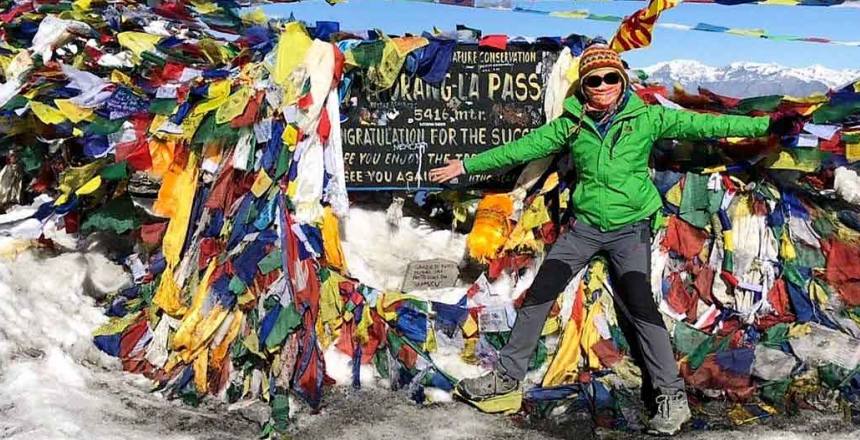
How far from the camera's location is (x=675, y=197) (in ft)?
17.2

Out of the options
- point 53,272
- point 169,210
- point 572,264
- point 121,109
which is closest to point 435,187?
point 572,264

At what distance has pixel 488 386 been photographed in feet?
15.6

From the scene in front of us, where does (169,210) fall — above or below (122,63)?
below

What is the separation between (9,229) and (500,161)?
3.26m

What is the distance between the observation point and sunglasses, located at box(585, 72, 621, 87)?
4.68 m

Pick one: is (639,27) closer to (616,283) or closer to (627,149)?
(627,149)

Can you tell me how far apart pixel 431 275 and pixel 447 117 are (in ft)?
3.29

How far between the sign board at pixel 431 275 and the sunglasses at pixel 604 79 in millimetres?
1582

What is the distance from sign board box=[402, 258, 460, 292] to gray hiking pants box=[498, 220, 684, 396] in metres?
0.87

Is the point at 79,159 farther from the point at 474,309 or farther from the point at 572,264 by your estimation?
the point at 572,264

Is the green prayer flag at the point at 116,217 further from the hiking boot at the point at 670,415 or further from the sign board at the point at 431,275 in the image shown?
the hiking boot at the point at 670,415

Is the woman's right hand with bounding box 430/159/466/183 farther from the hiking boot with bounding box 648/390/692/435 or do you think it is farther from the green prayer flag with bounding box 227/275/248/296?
the hiking boot with bounding box 648/390/692/435

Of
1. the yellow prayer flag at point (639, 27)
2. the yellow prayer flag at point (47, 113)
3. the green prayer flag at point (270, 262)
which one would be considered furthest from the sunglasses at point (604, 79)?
the yellow prayer flag at point (47, 113)

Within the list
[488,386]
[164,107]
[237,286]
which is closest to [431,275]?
[488,386]
